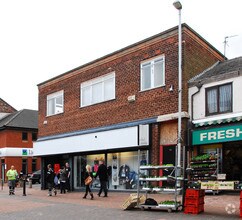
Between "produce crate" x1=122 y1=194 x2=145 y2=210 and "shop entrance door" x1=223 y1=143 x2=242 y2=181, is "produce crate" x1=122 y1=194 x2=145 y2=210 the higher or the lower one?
the lower one

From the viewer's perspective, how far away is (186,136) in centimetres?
1769

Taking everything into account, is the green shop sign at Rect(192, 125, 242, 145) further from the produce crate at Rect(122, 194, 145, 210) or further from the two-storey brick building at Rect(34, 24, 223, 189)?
the produce crate at Rect(122, 194, 145, 210)

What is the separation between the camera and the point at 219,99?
1722cm

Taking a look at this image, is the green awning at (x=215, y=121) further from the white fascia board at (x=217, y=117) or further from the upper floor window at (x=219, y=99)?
the upper floor window at (x=219, y=99)

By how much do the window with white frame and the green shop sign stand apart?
609 centimetres

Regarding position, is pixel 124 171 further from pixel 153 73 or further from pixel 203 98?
pixel 203 98

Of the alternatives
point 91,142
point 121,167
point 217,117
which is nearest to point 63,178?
point 91,142

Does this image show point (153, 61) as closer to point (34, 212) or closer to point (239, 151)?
point (239, 151)

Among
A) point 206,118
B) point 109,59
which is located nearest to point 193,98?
point 206,118

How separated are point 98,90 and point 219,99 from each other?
26.3 feet

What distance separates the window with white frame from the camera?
22.0m

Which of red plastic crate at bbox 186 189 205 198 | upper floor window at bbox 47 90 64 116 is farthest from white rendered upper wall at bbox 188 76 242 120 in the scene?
upper floor window at bbox 47 90 64 116

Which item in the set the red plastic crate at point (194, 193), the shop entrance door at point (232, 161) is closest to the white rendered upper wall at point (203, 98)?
the shop entrance door at point (232, 161)

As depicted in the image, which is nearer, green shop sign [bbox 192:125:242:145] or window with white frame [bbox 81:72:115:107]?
green shop sign [bbox 192:125:242:145]
